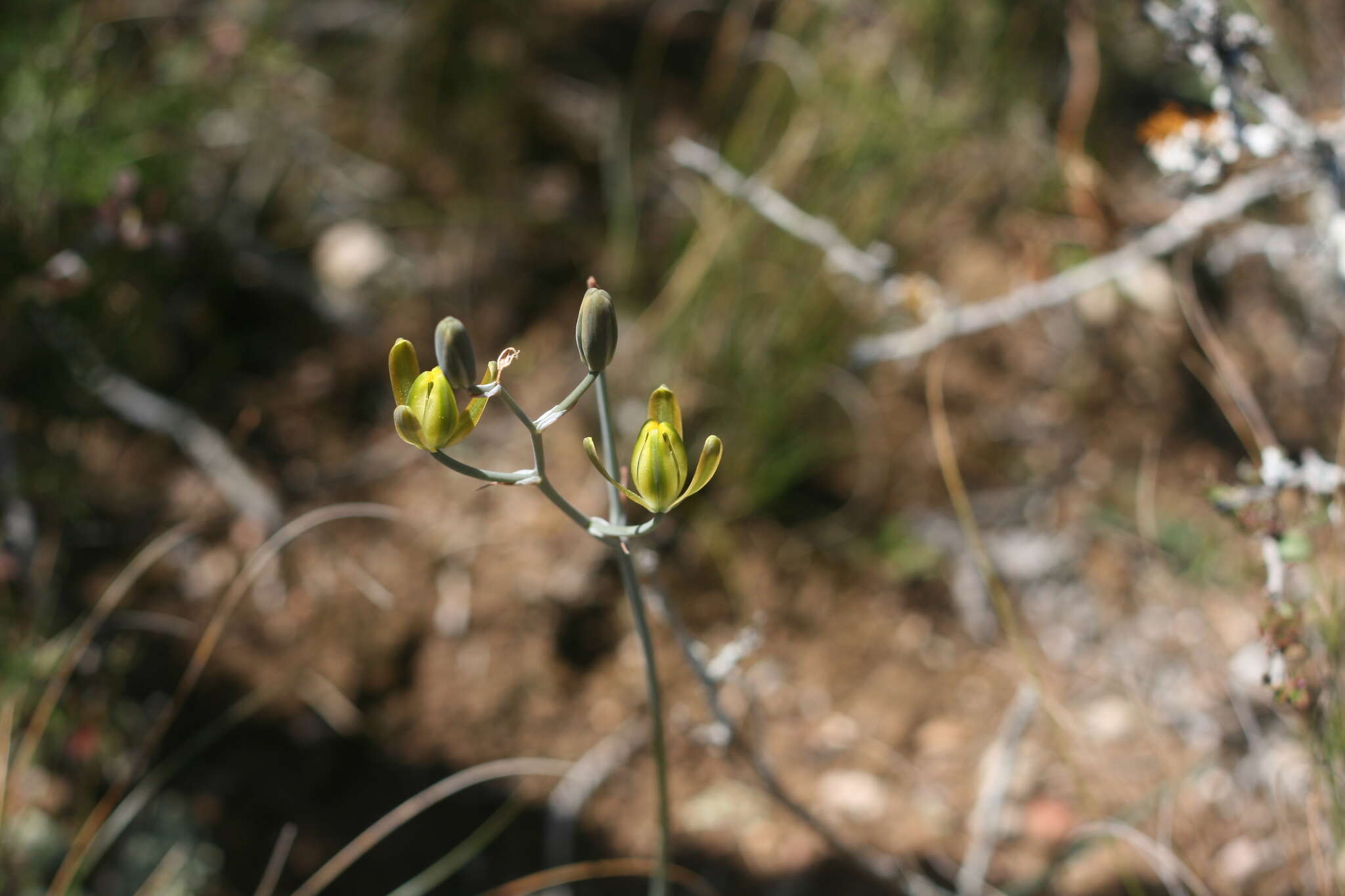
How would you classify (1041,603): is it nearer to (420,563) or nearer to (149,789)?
(420,563)

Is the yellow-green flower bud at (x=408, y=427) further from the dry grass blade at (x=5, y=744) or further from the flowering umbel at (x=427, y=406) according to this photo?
the dry grass blade at (x=5, y=744)

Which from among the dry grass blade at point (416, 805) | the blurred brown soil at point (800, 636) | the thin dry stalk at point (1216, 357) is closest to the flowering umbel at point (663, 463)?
the dry grass blade at point (416, 805)

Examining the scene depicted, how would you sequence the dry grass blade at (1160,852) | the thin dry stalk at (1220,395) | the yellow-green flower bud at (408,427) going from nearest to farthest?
the yellow-green flower bud at (408,427)
the dry grass blade at (1160,852)
the thin dry stalk at (1220,395)

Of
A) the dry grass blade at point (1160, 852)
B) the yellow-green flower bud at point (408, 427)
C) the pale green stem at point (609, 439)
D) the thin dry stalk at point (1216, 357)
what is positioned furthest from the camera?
the thin dry stalk at point (1216, 357)

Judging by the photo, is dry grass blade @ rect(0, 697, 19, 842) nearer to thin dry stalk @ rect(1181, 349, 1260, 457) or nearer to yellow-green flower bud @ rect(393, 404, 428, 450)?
yellow-green flower bud @ rect(393, 404, 428, 450)

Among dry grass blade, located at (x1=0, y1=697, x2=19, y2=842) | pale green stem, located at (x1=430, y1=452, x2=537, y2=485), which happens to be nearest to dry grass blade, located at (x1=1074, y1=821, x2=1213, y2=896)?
pale green stem, located at (x1=430, y1=452, x2=537, y2=485)

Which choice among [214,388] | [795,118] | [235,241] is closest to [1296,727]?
[795,118]
